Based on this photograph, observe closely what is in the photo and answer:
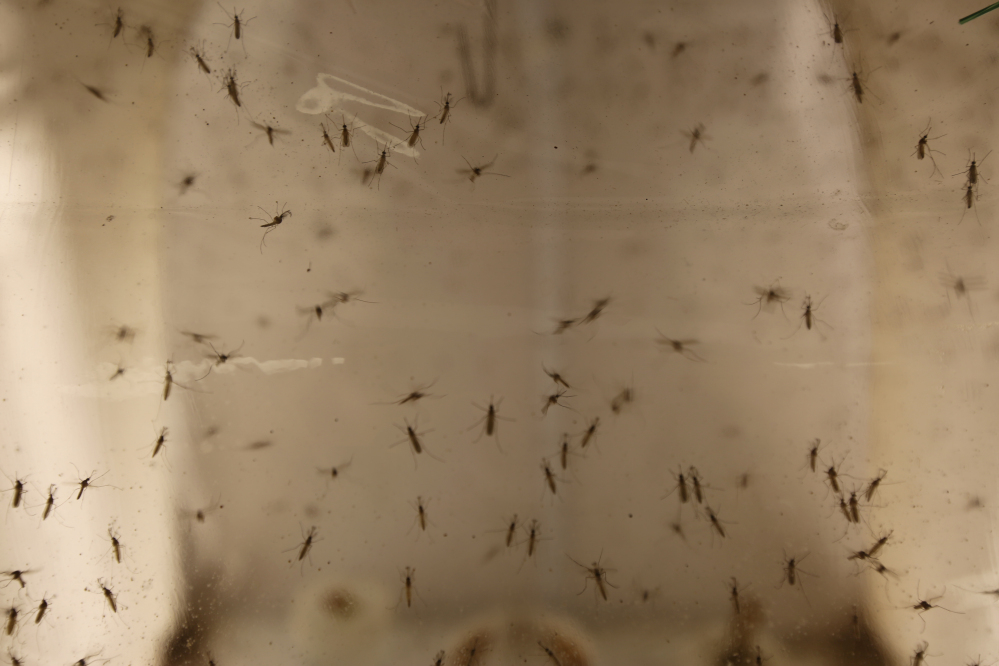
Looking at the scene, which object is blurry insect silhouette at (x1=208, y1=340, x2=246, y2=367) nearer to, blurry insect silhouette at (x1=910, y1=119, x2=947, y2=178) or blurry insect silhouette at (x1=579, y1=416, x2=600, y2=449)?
blurry insect silhouette at (x1=579, y1=416, x2=600, y2=449)

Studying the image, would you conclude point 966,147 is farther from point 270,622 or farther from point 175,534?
point 175,534

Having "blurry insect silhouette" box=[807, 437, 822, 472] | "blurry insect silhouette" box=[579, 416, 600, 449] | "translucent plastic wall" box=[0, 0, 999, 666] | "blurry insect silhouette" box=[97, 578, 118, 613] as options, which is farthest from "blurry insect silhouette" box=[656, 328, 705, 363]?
"blurry insect silhouette" box=[97, 578, 118, 613]

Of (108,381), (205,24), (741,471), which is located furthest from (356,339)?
(741,471)

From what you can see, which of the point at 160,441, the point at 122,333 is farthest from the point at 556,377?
the point at 122,333

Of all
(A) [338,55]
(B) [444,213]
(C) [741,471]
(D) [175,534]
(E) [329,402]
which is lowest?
(D) [175,534]

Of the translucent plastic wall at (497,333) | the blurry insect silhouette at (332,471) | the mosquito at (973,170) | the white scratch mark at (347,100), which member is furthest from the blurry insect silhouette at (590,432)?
the mosquito at (973,170)

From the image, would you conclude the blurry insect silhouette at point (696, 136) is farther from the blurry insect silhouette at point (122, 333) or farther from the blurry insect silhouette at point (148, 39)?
the blurry insect silhouette at point (122, 333)

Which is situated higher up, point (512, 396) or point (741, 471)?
point (512, 396)
